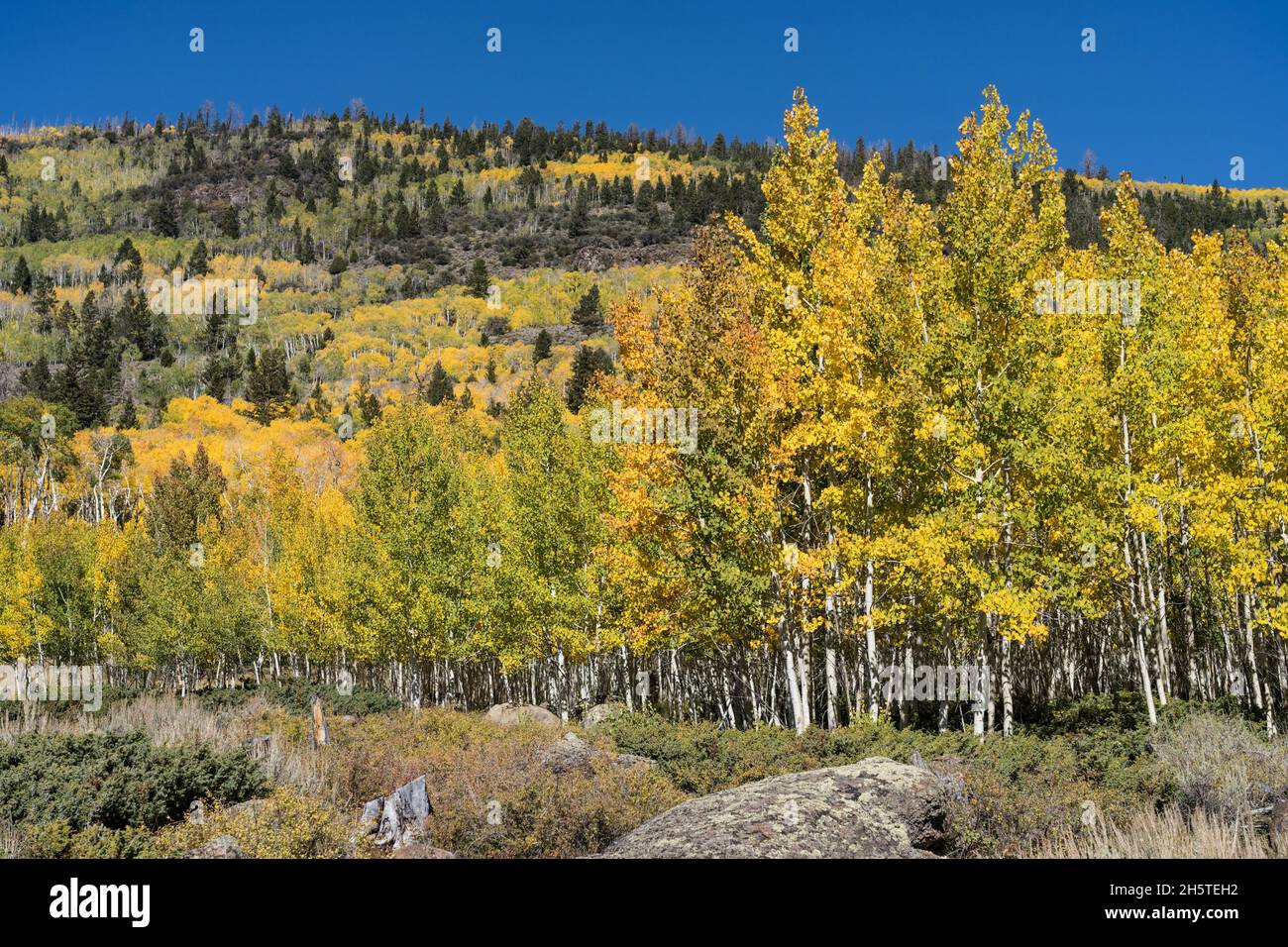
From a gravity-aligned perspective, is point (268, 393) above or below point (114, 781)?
above

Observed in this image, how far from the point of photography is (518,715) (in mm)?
24562

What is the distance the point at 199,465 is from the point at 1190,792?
72.9 metres

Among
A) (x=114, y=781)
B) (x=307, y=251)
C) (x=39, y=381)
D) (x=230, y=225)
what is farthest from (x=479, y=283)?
(x=114, y=781)

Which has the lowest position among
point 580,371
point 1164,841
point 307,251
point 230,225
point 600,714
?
point 600,714

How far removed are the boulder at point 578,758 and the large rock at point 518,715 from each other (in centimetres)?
672

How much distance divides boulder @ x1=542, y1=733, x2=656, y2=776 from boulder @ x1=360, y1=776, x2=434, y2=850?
7.60 feet

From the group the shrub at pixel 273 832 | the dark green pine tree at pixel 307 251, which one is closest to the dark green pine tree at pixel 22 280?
the dark green pine tree at pixel 307 251

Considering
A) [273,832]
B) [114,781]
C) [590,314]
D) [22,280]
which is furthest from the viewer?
[22,280]

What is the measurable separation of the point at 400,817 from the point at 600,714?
12.7m

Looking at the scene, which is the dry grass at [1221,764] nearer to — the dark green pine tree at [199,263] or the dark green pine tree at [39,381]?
the dark green pine tree at [39,381]

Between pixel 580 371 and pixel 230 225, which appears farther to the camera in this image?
pixel 230 225

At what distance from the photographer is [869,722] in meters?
15.8

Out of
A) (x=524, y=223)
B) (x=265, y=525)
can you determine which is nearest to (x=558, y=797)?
(x=265, y=525)

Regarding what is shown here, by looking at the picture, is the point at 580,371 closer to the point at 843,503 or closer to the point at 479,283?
the point at 843,503
